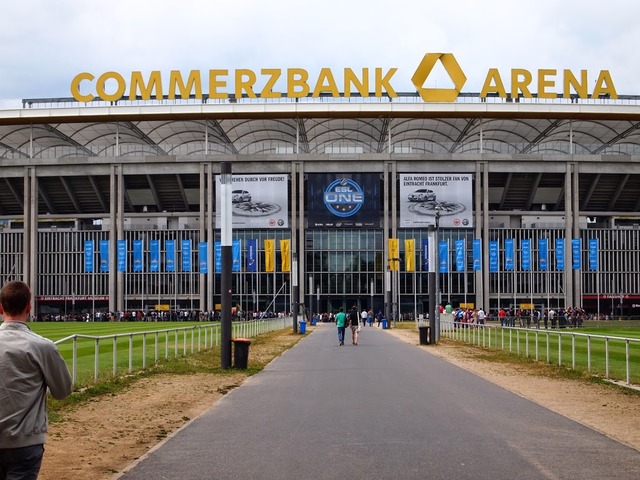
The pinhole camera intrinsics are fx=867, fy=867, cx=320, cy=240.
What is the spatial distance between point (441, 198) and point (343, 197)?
1083 centimetres

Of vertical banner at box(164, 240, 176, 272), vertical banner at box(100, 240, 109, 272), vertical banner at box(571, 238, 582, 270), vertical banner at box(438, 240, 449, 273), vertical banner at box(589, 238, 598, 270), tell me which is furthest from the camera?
vertical banner at box(100, 240, 109, 272)

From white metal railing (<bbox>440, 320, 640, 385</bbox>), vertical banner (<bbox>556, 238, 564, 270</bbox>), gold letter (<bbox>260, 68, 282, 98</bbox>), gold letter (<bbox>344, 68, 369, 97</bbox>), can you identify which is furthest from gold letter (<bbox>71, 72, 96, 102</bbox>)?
white metal railing (<bbox>440, 320, 640, 385</bbox>)

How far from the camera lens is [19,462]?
564 centimetres

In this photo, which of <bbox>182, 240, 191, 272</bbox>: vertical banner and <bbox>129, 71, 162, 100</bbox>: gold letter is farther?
<bbox>182, 240, 191, 272</bbox>: vertical banner

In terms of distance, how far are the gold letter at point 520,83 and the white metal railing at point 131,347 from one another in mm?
43494

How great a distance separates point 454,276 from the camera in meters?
99.8

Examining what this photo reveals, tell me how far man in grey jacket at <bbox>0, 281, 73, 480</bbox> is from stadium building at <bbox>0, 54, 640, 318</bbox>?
77.1 metres

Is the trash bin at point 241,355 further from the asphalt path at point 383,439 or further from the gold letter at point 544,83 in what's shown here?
the gold letter at point 544,83

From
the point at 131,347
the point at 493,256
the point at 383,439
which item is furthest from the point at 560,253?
the point at 383,439

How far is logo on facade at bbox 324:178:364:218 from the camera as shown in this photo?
9569cm

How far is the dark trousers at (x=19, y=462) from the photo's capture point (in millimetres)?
5619

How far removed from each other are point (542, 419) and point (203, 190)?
3344 inches

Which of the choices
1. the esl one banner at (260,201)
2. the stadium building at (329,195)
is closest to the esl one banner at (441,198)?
the stadium building at (329,195)

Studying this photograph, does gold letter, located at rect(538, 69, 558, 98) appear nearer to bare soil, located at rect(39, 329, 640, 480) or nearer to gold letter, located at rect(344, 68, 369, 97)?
gold letter, located at rect(344, 68, 369, 97)
